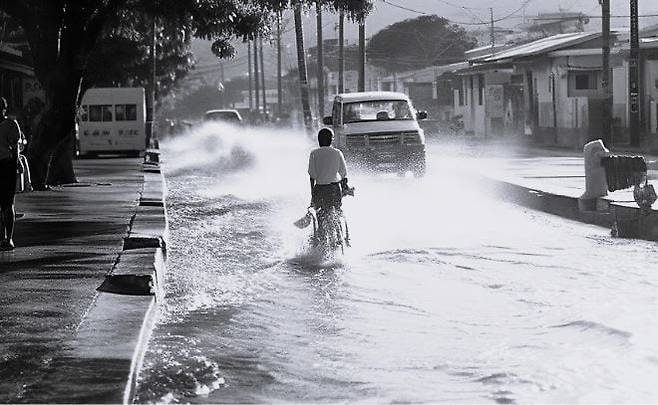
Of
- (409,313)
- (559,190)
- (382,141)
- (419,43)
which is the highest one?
(419,43)

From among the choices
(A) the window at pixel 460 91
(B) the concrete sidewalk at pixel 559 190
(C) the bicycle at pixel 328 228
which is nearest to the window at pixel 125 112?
(B) the concrete sidewalk at pixel 559 190

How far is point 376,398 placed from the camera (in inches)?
323

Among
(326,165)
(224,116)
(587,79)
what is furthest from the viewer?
(224,116)

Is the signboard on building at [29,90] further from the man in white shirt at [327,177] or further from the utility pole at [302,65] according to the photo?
the man in white shirt at [327,177]

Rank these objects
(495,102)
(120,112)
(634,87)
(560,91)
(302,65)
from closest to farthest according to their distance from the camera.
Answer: (634,87) < (120,112) < (560,91) < (302,65) < (495,102)

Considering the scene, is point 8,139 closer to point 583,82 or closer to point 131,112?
point 131,112

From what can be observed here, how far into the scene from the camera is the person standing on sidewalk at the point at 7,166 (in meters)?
14.4

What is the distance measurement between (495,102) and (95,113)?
22.8 metres

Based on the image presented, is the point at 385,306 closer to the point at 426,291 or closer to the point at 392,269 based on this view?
the point at 426,291

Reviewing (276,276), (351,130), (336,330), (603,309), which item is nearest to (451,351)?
(336,330)

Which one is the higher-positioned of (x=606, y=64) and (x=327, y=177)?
(x=606, y=64)

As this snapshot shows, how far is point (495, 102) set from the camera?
63.4 metres

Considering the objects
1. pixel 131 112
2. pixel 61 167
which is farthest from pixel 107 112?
pixel 61 167

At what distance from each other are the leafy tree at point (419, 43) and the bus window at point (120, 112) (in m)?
53.1
